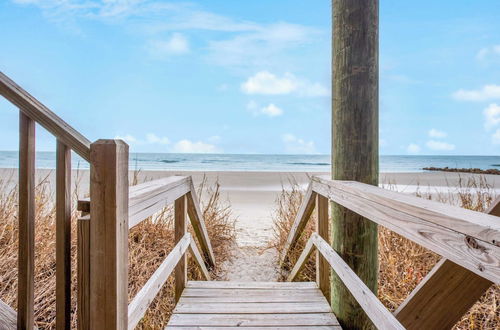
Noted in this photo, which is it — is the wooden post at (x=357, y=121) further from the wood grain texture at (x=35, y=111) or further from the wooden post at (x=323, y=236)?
the wood grain texture at (x=35, y=111)

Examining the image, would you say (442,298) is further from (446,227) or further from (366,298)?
(446,227)

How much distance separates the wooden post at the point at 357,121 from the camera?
1959 mm

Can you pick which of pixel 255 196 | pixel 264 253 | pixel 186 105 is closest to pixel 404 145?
pixel 186 105

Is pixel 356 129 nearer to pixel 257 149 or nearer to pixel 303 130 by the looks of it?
pixel 257 149

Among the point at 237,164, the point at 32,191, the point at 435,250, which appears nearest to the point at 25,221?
the point at 32,191

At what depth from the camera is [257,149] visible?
51.9 m

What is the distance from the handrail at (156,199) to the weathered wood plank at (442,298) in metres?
1.20

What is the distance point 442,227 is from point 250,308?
66.7 inches

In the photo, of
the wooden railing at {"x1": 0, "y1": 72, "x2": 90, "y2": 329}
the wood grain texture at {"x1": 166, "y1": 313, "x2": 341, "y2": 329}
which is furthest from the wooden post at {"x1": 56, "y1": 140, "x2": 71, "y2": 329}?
the wood grain texture at {"x1": 166, "y1": 313, "x2": 341, "y2": 329}

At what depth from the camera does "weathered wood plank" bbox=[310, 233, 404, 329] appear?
1.16 meters

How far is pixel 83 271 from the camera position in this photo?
1.04 meters

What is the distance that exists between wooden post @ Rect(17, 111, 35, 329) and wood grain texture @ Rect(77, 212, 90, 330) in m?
0.35

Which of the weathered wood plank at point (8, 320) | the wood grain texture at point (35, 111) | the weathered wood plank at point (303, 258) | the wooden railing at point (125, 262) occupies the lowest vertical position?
the weathered wood plank at point (303, 258)

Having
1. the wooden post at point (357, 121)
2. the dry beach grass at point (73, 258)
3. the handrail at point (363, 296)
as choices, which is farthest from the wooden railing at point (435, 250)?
the dry beach grass at point (73, 258)
